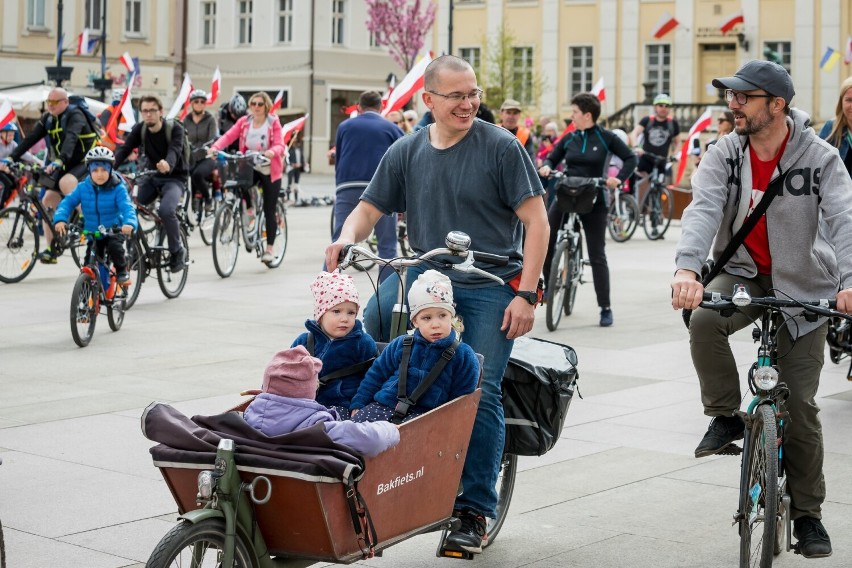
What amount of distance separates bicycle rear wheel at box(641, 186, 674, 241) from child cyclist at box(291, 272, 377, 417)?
18229mm

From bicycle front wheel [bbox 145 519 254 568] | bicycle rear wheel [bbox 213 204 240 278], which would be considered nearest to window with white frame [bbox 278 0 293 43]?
bicycle rear wheel [bbox 213 204 240 278]

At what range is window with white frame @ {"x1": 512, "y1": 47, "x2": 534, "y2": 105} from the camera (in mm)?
55531

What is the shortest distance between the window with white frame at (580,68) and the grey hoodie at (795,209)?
5157 cm

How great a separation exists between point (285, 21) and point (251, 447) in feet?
199

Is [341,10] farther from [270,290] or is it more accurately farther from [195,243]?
[270,290]

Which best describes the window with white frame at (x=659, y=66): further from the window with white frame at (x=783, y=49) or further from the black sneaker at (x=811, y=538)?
the black sneaker at (x=811, y=538)

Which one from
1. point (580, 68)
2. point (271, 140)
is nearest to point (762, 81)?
point (271, 140)

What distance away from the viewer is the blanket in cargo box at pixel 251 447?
13.5ft

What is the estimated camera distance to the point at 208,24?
216 ft

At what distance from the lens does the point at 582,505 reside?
21.2 ft

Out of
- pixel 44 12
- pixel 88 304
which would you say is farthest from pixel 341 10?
pixel 88 304

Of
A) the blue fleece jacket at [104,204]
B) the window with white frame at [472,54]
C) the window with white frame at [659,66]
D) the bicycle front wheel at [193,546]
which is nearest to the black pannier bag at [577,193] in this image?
the blue fleece jacket at [104,204]

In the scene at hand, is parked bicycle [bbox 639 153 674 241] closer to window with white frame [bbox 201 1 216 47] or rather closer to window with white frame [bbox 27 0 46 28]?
window with white frame [bbox 27 0 46 28]

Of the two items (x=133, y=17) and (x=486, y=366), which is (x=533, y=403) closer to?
(x=486, y=366)
